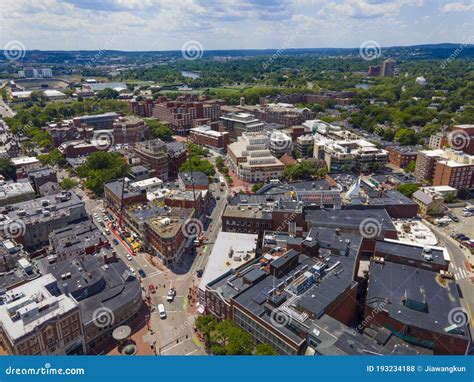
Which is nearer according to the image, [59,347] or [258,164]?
[59,347]

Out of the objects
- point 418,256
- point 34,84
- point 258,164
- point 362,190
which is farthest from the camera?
point 34,84

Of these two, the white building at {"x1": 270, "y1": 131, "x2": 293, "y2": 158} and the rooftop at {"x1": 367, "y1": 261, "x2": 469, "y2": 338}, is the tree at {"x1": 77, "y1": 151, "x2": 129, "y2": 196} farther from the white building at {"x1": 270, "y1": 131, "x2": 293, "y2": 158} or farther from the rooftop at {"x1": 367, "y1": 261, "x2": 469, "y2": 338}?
the rooftop at {"x1": 367, "y1": 261, "x2": 469, "y2": 338}

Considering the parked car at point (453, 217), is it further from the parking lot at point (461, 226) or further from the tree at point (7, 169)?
the tree at point (7, 169)

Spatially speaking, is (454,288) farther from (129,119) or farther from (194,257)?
(129,119)

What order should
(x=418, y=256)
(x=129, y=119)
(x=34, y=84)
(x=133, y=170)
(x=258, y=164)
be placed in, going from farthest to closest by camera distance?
1. (x=34, y=84)
2. (x=129, y=119)
3. (x=258, y=164)
4. (x=133, y=170)
5. (x=418, y=256)

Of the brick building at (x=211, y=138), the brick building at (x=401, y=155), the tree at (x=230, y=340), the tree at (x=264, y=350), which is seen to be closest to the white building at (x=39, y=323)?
the tree at (x=230, y=340)

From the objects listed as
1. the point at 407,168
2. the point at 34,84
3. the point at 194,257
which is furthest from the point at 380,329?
the point at 34,84

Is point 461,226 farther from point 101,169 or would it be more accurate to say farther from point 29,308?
point 101,169

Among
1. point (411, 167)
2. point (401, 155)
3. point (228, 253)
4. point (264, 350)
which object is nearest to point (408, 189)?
point (411, 167)
